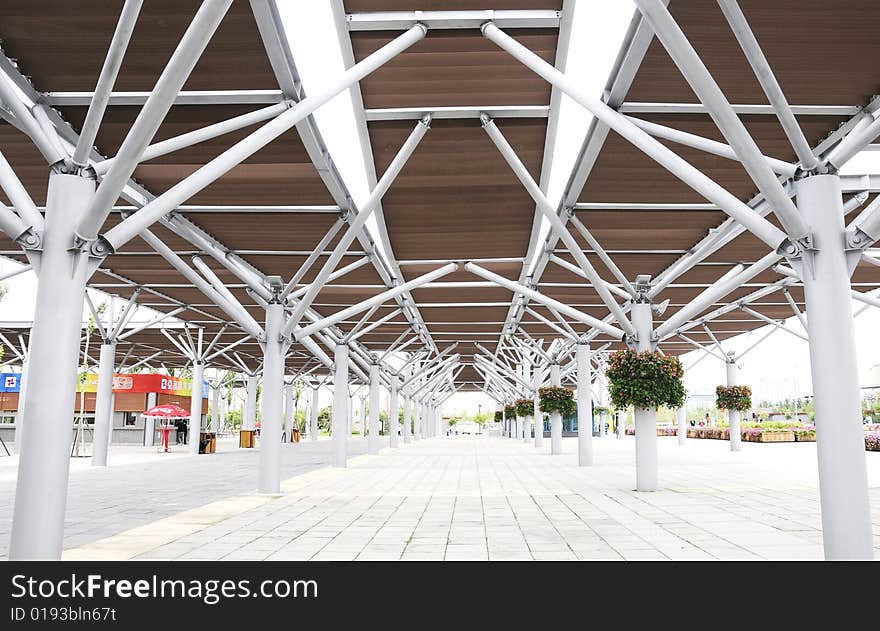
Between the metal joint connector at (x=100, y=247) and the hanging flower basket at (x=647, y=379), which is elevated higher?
the metal joint connector at (x=100, y=247)

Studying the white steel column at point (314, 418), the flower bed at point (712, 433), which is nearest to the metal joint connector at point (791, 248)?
the flower bed at point (712, 433)

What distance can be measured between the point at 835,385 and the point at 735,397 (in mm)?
28082

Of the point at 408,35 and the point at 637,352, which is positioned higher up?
the point at 408,35

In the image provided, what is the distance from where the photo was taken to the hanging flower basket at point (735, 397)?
32.5m

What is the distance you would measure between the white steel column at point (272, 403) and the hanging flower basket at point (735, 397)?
2457cm

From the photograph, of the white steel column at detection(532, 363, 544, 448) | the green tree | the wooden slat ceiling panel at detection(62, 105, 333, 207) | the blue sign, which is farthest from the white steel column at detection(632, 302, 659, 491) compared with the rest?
the green tree

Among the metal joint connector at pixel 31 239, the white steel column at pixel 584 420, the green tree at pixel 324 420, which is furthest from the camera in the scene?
the green tree at pixel 324 420

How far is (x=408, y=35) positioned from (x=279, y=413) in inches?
365

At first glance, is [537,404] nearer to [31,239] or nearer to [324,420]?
[31,239]

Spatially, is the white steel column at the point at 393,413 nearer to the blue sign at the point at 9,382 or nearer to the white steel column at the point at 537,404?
the white steel column at the point at 537,404

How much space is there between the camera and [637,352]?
1470 cm
